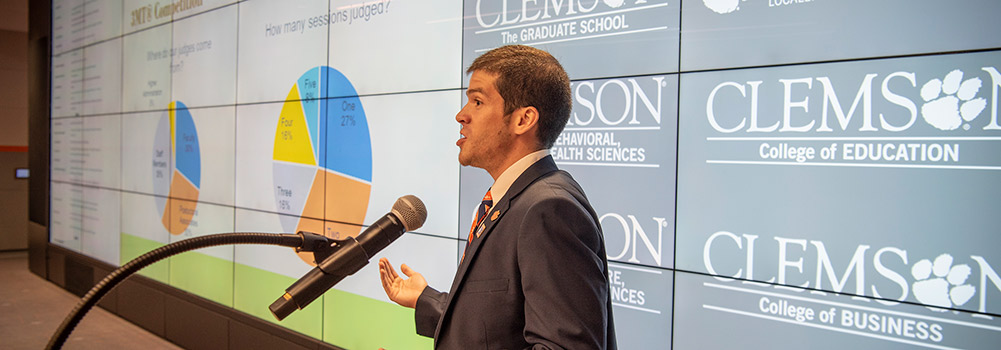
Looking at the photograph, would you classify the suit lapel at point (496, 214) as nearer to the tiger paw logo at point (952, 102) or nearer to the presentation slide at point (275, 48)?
the tiger paw logo at point (952, 102)

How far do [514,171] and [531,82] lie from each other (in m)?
0.20

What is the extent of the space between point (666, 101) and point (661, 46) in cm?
20

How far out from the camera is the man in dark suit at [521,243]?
41.7 inches

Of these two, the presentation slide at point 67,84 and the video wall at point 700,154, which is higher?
the presentation slide at point 67,84

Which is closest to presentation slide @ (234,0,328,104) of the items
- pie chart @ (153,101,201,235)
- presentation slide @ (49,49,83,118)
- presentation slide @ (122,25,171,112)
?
pie chart @ (153,101,201,235)

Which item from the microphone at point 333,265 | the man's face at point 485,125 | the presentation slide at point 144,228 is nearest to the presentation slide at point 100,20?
the presentation slide at point 144,228

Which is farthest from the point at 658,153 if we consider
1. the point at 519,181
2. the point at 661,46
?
the point at 519,181

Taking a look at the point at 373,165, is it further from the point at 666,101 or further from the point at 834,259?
the point at 834,259

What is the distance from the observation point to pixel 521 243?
1.12 meters

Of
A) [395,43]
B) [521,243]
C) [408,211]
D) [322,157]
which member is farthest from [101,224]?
[521,243]

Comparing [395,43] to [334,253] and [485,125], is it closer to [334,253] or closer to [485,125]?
[485,125]

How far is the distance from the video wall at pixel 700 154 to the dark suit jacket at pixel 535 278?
820 mm

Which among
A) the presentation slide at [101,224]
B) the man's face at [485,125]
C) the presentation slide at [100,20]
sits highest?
the presentation slide at [100,20]

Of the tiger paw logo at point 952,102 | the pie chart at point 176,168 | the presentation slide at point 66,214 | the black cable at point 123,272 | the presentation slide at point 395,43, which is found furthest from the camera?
the presentation slide at point 66,214
